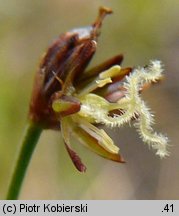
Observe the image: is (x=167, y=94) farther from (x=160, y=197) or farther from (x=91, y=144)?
(x=91, y=144)

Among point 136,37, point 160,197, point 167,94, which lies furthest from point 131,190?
point 136,37

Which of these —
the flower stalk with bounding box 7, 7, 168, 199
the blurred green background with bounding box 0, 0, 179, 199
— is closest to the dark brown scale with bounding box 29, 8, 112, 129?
the flower stalk with bounding box 7, 7, 168, 199

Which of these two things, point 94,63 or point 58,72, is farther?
point 94,63

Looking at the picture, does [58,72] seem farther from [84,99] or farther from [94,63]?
[94,63]

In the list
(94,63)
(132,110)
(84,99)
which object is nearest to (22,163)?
(84,99)

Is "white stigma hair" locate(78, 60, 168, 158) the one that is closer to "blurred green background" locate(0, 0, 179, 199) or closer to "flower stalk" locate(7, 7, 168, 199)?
"flower stalk" locate(7, 7, 168, 199)

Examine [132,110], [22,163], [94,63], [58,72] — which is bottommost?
[22,163]
